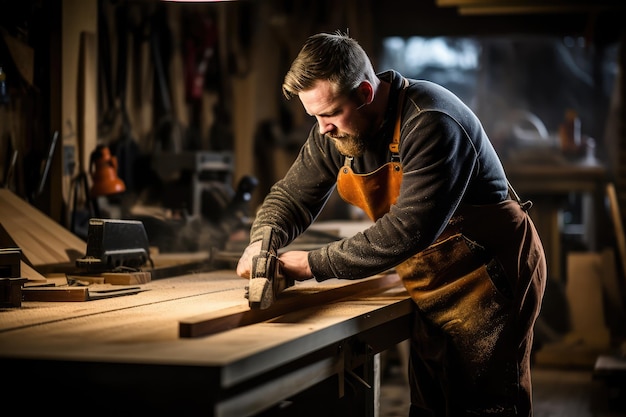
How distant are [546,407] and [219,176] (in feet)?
8.19

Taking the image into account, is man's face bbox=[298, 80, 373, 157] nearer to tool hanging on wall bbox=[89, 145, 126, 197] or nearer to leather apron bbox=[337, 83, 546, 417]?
leather apron bbox=[337, 83, 546, 417]

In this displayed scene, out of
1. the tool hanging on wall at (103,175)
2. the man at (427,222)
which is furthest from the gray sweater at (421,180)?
the tool hanging on wall at (103,175)

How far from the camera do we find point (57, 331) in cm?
251

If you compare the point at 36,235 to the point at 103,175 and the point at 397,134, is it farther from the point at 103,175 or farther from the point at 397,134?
the point at 397,134

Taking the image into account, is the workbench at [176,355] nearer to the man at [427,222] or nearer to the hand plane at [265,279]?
the hand plane at [265,279]

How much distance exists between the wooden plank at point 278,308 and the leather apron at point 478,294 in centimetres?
24

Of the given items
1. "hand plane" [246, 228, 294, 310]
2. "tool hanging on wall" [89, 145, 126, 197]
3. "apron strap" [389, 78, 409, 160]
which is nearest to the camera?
"hand plane" [246, 228, 294, 310]

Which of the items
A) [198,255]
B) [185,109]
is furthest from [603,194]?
[198,255]

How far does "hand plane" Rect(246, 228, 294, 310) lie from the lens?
9.07 feet

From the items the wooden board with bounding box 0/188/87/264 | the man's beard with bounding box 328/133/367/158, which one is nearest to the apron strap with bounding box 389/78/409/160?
the man's beard with bounding box 328/133/367/158

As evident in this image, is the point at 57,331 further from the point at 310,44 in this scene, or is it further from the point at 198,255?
the point at 198,255

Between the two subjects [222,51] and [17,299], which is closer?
[17,299]

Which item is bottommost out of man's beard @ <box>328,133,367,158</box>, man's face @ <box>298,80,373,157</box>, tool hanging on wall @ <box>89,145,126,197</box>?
tool hanging on wall @ <box>89,145,126,197</box>

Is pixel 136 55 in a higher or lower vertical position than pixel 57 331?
higher
